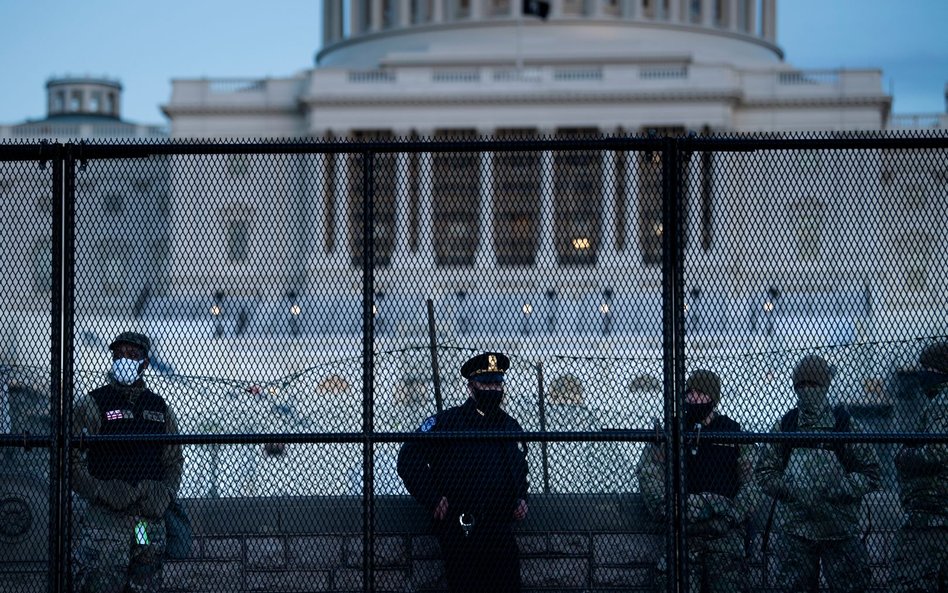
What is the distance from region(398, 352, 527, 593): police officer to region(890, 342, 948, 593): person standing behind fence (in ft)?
6.63

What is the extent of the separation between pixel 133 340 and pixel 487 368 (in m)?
1.84

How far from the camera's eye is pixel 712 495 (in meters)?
11.3

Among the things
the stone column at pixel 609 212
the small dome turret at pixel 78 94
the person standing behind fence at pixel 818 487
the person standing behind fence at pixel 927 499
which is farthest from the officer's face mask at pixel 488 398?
the small dome turret at pixel 78 94

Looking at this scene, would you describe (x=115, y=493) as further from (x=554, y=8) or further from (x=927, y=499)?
(x=554, y=8)

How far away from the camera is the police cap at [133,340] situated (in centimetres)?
1141

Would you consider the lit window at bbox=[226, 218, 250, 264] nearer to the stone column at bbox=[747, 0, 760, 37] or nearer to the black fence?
the black fence

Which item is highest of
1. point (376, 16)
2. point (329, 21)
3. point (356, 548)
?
point (329, 21)

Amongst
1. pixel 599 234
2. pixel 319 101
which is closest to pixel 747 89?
pixel 319 101

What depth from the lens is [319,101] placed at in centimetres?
8594

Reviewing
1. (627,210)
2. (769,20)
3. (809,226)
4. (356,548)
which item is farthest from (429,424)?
(769,20)

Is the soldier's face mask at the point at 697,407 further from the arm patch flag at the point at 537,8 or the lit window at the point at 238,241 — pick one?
the arm patch flag at the point at 537,8

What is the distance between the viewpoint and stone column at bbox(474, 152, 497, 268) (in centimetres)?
1139

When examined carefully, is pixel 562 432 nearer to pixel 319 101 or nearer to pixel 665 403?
pixel 665 403

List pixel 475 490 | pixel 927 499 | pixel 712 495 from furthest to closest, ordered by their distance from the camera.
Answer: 1. pixel 927 499
2. pixel 712 495
3. pixel 475 490
